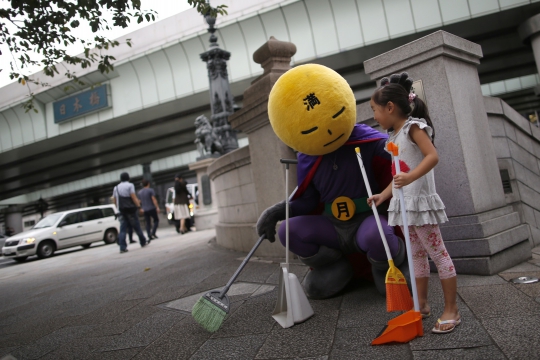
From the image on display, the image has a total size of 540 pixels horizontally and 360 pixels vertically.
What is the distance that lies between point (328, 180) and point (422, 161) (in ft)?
2.96

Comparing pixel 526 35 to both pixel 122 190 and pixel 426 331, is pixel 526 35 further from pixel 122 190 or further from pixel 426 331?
pixel 426 331

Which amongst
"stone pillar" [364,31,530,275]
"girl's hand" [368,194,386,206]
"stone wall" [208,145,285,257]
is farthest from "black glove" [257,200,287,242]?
"stone wall" [208,145,285,257]

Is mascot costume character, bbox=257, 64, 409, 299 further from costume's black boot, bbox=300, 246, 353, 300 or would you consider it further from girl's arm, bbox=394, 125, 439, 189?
girl's arm, bbox=394, 125, 439, 189

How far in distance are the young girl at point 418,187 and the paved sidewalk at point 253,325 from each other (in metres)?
0.25

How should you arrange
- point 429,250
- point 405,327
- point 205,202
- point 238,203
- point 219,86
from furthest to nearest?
point 205,202
point 219,86
point 238,203
point 429,250
point 405,327

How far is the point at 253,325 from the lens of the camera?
2.78 meters

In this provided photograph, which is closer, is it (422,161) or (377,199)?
(422,161)

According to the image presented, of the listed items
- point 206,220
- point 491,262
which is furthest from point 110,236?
point 491,262

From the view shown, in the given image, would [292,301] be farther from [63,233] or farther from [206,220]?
[63,233]

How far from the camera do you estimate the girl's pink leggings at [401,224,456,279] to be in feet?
7.53

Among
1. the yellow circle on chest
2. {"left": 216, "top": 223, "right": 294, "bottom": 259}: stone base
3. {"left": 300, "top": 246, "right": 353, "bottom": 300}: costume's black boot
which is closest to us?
the yellow circle on chest

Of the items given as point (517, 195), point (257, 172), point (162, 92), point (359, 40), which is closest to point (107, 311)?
point (257, 172)

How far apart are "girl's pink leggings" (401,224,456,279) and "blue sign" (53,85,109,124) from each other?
2165 cm

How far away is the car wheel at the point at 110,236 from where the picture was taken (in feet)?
48.7
